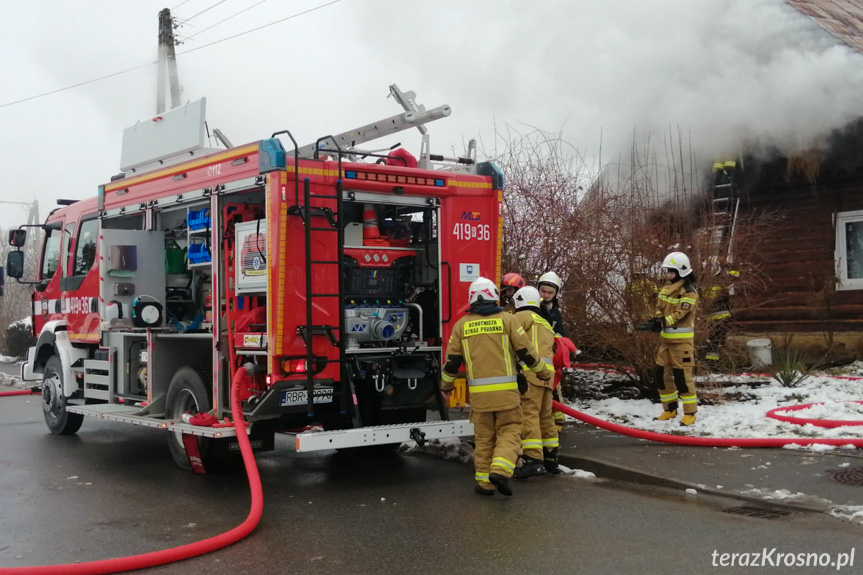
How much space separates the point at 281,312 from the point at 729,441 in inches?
153

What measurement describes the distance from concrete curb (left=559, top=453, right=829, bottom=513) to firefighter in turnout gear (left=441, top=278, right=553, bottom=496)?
102 centimetres

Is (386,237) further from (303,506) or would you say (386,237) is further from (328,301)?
(303,506)

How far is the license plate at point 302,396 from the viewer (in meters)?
6.73

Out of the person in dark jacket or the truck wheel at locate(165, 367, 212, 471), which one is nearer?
the truck wheel at locate(165, 367, 212, 471)

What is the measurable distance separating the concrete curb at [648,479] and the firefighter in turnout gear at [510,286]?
1.43 m

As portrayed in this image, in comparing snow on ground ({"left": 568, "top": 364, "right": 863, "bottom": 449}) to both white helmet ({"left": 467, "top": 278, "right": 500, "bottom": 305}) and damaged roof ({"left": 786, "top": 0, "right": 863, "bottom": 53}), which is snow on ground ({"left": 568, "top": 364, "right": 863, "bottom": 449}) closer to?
white helmet ({"left": 467, "top": 278, "right": 500, "bottom": 305})

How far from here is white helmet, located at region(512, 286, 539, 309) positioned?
23.5 ft

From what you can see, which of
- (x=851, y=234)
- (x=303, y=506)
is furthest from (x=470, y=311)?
(x=851, y=234)

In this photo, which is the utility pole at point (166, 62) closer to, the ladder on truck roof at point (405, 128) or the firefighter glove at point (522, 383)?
the ladder on truck roof at point (405, 128)

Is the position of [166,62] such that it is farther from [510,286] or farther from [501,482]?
[501,482]

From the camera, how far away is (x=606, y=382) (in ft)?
36.4

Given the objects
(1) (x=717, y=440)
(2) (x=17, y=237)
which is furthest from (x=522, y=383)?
(2) (x=17, y=237)

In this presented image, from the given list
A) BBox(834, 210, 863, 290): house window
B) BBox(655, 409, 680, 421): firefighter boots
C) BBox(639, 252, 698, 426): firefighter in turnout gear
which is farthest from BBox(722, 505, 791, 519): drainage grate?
BBox(834, 210, 863, 290): house window
